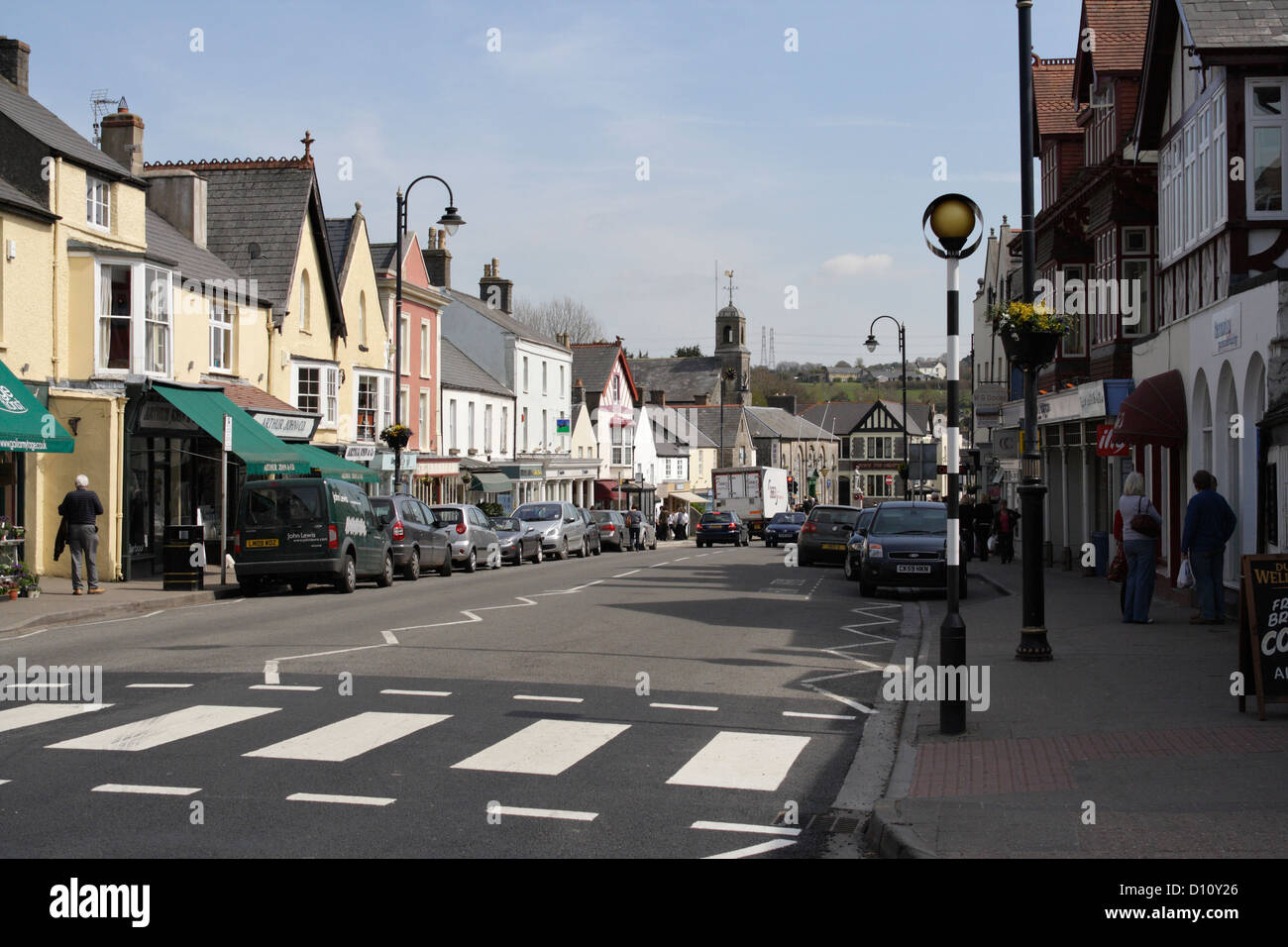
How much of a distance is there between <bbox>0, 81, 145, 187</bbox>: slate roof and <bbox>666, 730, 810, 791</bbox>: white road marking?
19034 mm

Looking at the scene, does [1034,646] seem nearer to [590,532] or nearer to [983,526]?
[983,526]

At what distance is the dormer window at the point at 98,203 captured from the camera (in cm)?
2427

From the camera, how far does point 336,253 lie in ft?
133

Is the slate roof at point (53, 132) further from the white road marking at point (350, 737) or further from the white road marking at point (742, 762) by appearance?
the white road marking at point (742, 762)

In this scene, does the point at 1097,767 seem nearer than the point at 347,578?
Yes

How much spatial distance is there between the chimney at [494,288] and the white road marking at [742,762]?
58954 mm

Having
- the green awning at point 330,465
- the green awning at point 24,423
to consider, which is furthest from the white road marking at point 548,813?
the green awning at point 330,465

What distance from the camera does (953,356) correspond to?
9.95 m

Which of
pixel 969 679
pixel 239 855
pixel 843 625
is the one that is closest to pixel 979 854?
pixel 239 855

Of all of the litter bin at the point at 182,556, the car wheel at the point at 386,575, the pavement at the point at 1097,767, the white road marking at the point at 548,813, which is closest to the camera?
the pavement at the point at 1097,767

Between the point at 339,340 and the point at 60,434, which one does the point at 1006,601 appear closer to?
the point at 60,434

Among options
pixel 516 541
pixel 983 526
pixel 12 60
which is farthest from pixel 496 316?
pixel 12 60

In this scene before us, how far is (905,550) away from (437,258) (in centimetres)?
3969

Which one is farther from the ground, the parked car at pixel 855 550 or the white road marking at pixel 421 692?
the parked car at pixel 855 550
